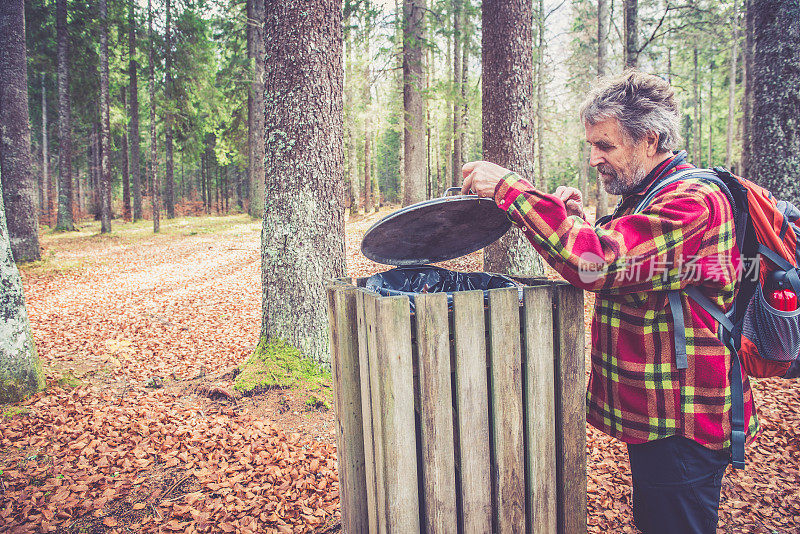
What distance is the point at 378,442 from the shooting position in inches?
57.9

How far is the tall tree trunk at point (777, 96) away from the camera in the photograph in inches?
186

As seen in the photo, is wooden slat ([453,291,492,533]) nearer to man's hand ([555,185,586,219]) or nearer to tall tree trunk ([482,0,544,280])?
man's hand ([555,185,586,219])

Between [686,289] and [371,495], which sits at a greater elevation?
[686,289]

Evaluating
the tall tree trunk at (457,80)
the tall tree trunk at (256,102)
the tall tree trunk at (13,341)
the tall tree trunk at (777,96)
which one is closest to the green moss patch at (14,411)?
the tall tree trunk at (13,341)

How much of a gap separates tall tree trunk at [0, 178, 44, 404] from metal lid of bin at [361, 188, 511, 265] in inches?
139

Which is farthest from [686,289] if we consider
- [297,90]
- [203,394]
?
[203,394]

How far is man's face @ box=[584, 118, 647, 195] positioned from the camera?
5.23 ft

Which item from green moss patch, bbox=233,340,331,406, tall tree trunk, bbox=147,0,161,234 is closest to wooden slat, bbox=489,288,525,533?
green moss patch, bbox=233,340,331,406

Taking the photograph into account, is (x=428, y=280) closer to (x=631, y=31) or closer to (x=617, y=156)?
(x=617, y=156)

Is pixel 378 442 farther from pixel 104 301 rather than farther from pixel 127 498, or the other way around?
pixel 104 301

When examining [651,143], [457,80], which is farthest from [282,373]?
[457,80]

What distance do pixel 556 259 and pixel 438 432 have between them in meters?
0.72

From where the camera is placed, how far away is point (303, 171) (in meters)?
3.62

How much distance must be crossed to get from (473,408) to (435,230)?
3.05 feet
